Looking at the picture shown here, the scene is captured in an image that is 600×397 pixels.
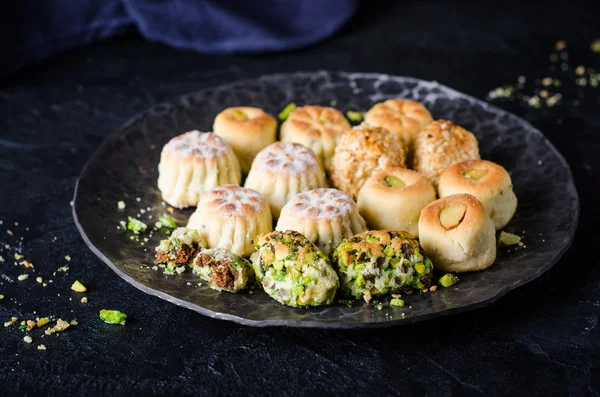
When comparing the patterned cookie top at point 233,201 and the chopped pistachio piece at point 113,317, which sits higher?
the patterned cookie top at point 233,201

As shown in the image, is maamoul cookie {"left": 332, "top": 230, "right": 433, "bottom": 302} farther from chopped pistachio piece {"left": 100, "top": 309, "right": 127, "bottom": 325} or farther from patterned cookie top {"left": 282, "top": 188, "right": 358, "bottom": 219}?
chopped pistachio piece {"left": 100, "top": 309, "right": 127, "bottom": 325}

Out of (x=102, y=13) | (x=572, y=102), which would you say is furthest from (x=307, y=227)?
(x=102, y=13)

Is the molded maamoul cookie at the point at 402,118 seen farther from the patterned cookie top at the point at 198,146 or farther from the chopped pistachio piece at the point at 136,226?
the chopped pistachio piece at the point at 136,226

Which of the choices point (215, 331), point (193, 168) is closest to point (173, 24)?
point (193, 168)

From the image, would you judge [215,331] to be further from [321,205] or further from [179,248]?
[321,205]

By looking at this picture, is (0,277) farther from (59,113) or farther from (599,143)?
(599,143)

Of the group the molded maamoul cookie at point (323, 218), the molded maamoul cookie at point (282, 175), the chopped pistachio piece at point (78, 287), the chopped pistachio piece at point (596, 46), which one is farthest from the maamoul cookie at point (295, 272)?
the chopped pistachio piece at point (596, 46)
